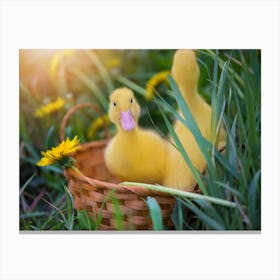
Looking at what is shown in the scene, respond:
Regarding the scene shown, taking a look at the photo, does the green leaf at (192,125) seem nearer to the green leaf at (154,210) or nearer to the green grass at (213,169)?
the green grass at (213,169)

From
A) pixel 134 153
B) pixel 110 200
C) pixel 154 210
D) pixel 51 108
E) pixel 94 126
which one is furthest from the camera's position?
pixel 94 126

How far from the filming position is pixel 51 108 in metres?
1.70

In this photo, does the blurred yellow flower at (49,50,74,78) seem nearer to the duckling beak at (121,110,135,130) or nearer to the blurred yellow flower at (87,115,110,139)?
the blurred yellow flower at (87,115,110,139)

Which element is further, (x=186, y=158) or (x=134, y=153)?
(x=134, y=153)

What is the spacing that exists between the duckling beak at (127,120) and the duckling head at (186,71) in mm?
145

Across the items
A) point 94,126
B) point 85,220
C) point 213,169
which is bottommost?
point 85,220

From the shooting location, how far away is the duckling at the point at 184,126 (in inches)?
51.7

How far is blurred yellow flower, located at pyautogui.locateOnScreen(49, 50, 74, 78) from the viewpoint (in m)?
1.65

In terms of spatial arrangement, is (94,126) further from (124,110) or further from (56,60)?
(124,110)

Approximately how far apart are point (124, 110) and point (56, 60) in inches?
17.6

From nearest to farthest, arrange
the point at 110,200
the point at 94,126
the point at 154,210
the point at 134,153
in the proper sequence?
the point at 154,210
the point at 110,200
the point at 134,153
the point at 94,126
